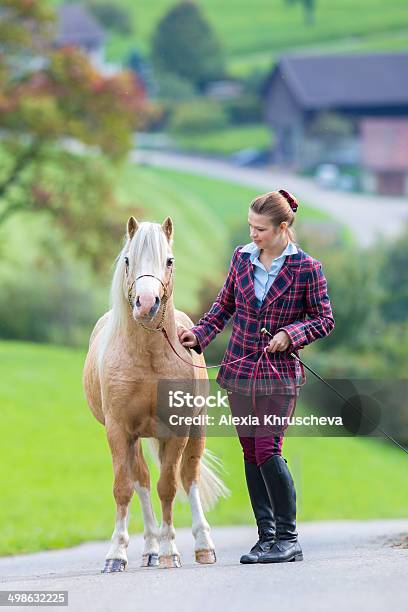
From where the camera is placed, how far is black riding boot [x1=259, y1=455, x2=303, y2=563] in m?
6.81

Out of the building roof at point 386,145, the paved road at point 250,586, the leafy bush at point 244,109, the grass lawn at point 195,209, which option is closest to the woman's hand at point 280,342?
the paved road at point 250,586

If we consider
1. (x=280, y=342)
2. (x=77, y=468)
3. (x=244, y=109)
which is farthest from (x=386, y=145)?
(x=280, y=342)

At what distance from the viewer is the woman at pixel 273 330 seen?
6773 millimetres

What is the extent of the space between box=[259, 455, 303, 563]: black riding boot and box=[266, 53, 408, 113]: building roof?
24.2 meters

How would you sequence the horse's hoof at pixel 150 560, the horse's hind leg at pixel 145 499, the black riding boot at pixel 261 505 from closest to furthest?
the black riding boot at pixel 261 505, the horse's hoof at pixel 150 560, the horse's hind leg at pixel 145 499

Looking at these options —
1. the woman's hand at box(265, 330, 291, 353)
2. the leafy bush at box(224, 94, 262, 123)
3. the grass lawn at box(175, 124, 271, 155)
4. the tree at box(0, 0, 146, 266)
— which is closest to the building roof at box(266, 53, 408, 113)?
the leafy bush at box(224, 94, 262, 123)

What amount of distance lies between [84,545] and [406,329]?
2094 cm

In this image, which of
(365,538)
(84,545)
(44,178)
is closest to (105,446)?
(44,178)

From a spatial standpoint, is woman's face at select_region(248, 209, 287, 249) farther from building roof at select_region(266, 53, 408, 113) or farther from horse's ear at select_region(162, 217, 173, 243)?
building roof at select_region(266, 53, 408, 113)

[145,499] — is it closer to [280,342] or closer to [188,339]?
[188,339]

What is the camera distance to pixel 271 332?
22.3 feet

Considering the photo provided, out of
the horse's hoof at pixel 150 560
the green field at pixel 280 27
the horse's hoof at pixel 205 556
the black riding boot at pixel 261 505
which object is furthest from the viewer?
the green field at pixel 280 27

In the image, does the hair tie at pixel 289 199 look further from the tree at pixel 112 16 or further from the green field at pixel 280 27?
the green field at pixel 280 27

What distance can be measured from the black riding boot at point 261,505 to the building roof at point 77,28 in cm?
2266
